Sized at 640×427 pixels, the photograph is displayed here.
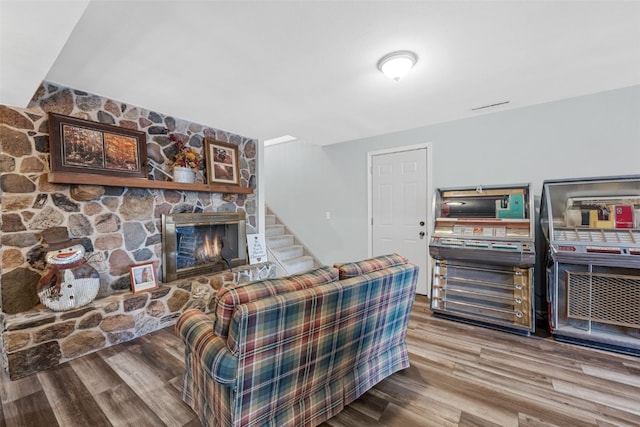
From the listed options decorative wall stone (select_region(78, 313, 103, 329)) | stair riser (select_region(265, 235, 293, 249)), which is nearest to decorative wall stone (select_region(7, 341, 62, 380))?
decorative wall stone (select_region(78, 313, 103, 329))

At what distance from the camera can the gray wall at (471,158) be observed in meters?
2.70

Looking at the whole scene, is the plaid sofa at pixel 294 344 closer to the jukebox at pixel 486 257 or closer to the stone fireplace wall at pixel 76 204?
→ the jukebox at pixel 486 257

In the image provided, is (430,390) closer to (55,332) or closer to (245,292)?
(245,292)

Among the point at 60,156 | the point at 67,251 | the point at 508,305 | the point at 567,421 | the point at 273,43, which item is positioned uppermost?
the point at 273,43

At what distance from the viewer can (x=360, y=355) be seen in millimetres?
1781

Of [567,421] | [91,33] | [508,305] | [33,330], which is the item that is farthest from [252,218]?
[567,421]

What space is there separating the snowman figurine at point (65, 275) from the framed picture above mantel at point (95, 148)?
60cm

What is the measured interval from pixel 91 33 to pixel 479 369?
11.7 ft

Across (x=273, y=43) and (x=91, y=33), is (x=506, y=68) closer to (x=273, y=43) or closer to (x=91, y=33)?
(x=273, y=43)

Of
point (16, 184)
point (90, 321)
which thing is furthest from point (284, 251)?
point (16, 184)

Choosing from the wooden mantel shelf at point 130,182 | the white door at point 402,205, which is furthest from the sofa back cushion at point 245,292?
the white door at point 402,205

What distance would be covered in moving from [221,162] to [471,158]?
326 centimetres

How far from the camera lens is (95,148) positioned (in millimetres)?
2562

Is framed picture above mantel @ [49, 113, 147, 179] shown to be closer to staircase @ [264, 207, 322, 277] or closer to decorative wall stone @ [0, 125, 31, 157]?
decorative wall stone @ [0, 125, 31, 157]
